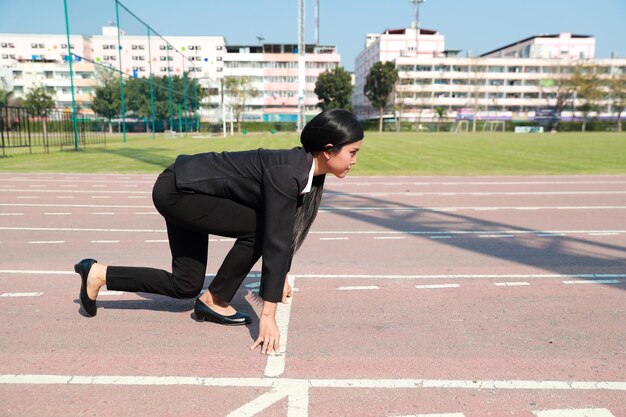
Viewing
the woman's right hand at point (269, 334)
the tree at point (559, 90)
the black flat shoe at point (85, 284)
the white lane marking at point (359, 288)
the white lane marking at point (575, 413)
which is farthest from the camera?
the tree at point (559, 90)

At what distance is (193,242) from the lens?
3.29 metres

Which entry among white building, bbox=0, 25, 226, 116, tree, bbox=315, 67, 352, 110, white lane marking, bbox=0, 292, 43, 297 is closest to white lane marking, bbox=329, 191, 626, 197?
white lane marking, bbox=0, 292, 43, 297

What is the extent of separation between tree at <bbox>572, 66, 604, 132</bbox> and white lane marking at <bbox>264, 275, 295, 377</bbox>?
84.6 meters

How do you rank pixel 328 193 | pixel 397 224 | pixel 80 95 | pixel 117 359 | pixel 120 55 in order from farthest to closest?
1. pixel 80 95
2. pixel 120 55
3. pixel 328 193
4. pixel 397 224
5. pixel 117 359

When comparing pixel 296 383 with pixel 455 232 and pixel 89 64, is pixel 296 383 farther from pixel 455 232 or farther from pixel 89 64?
pixel 89 64

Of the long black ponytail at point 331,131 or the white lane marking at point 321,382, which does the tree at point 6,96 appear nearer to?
the white lane marking at point 321,382

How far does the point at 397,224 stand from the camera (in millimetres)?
7371

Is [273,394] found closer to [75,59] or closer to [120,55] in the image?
[75,59]

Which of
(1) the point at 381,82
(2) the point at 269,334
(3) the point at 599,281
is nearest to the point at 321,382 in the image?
(2) the point at 269,334

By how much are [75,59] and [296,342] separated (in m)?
27.0

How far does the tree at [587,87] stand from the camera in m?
77.1

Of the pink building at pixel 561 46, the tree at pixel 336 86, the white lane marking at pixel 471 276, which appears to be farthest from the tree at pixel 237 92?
the white lane marking at pixel 471 276

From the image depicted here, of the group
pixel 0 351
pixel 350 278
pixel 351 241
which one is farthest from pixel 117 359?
pixel 351 241

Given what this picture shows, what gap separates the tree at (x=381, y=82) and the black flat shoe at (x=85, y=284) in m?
72.7
